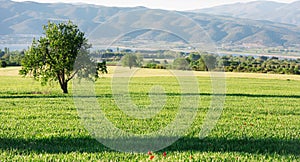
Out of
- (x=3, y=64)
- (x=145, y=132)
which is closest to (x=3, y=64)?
(x=3, y=64)

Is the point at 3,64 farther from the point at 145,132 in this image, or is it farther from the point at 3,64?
the point at 145,132

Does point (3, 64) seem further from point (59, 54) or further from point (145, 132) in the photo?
point (145, 132)

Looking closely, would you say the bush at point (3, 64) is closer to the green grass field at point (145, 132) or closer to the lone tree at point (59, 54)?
the lone tree at point (59, 54)

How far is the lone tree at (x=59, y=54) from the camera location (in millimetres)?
30719

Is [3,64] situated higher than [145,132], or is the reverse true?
[145,132]

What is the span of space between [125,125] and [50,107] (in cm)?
778

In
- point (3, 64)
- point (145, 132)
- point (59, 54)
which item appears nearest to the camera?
point (145, 132)

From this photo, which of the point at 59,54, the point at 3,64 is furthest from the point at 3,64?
the point at 59,54

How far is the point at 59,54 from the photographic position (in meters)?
30.8

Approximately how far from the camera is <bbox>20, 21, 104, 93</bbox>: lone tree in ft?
101

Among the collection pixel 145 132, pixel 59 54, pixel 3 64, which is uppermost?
pixel 59 54

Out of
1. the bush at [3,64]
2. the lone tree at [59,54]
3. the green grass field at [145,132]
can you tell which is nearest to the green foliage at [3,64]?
the bush at [3,64]

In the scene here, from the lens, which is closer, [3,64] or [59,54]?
[59,54]

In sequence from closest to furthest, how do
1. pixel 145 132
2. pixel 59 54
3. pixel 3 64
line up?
pixel 145 132, pixel 59 54, pixel 3 64
